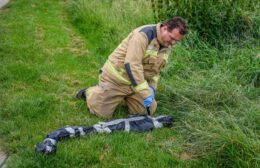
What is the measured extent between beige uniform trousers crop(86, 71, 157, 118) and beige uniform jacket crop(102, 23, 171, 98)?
96 mm

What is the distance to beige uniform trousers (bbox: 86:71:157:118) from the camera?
554cm

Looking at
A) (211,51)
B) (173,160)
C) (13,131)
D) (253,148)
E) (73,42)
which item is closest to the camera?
(253,148)

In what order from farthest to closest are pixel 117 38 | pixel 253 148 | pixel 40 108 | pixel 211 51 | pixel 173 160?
pixel 117 38 → pixel 211 51 → pixel 40 108 → pixel 173 160 → pixel 253 148

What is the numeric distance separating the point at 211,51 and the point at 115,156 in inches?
114

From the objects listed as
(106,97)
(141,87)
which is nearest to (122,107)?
(106,97)

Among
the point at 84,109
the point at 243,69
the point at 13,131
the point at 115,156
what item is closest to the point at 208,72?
the point at 243,69

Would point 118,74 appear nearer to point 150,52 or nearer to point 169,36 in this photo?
point 150,52

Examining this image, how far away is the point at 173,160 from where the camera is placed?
4613mm

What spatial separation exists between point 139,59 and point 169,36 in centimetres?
43

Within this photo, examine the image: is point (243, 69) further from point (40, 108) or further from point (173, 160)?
point (40, 108)

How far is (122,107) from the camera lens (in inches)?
231

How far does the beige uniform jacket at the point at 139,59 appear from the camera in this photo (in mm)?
5148

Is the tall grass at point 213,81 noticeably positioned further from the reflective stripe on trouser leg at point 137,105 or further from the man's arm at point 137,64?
the man's arm at point 137,64

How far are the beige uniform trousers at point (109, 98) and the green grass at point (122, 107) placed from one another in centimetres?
15
